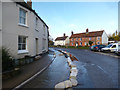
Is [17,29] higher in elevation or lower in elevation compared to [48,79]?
higher

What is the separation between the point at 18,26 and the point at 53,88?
22.6 ft

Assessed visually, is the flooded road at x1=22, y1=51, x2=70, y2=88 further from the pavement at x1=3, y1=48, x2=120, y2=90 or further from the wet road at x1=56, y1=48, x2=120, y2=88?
the wet road at x1=56, y1=48, x2=120, y2=88

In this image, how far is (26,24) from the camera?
30.6 feet

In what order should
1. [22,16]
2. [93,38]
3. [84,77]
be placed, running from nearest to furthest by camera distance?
[84,77], [22,16], [93,38]

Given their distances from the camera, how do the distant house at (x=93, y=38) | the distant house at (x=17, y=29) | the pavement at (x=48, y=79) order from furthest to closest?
the distant house at (x=93, y=38)
the distant house at (x=17, y=29)
the pavement at (x=48, y=79)

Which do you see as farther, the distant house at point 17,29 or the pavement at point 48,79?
the distant house at point 17,29

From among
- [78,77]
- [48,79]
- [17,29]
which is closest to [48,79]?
[48,79]

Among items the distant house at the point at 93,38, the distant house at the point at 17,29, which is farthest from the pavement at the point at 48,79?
the distant house at the point at 93,38

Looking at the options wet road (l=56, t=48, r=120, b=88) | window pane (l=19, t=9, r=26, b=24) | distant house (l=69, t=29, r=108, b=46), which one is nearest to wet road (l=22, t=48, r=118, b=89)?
wet road (l=56, t=48, r=120, b=88)

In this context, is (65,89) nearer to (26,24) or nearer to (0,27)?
(0,27)

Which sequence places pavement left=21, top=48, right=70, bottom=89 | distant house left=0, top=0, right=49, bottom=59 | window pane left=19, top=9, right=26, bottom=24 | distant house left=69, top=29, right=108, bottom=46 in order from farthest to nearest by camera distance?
1. distant house left=69, top=29, right=108, bottom=46
2. window pane left=19, top=9, right=26, bottom=24
3. distant house left=0, top=0, right=49, bottom=59
4. pavement left=21, top=48, right=70, bottom=89

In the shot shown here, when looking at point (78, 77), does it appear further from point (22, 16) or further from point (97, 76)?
point (22, 16)

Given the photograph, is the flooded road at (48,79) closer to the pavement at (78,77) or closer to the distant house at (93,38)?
the pavement at (78,77)

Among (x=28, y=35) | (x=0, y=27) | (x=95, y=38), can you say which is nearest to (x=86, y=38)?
(x=95, y=38)
